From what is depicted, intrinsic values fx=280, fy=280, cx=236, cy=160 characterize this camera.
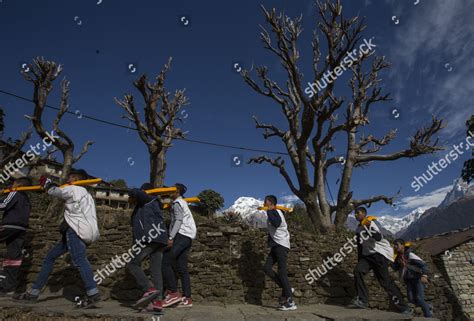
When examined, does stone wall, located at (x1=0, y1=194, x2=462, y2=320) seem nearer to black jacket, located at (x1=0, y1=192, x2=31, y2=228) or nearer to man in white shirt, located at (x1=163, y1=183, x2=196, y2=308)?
man in white shirt, located at (x1=163, y1=183, x2=196, y2=308)

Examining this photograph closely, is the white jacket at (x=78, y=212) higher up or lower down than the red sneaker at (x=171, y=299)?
higher up

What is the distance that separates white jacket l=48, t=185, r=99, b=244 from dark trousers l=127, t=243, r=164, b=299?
791 millimetres

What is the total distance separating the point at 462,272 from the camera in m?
14.2

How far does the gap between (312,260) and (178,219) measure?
11.4 feet

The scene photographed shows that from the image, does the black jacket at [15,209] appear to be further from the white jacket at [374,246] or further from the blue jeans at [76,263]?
the white jacket at [374,246]

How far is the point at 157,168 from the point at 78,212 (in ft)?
27.1

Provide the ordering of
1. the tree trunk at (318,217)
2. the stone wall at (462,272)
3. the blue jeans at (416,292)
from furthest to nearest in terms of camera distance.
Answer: the stone wall at (462,272) < the tree trunk at (318,217) < the blue jeans at (416,292)

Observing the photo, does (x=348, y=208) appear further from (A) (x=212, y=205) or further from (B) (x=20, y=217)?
(A) (x=212, y=205)

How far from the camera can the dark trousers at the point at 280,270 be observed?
4668mm

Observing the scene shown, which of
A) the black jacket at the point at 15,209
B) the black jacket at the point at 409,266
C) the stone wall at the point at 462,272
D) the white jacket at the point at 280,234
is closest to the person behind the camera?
the black jacket at the point at 15,209

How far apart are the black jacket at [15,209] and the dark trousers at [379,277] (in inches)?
234

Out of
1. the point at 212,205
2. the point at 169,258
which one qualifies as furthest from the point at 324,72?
the point at 212,205

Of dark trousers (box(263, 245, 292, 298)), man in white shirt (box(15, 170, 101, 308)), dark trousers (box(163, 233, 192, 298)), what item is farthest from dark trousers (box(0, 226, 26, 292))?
dark trousers (box(263, 245, 292, 298))

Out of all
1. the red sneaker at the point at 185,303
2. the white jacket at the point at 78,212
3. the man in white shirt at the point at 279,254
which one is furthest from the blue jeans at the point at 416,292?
the white jacket at the point at 78,212
